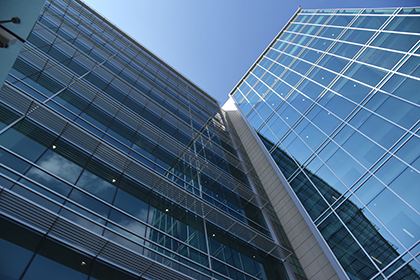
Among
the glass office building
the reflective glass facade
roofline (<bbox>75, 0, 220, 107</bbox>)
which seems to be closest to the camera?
the glass office building

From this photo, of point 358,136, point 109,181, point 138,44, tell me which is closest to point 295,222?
point 358,136

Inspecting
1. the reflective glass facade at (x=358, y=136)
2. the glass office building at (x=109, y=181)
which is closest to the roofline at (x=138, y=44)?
the glass office building at (x=109, y=181)

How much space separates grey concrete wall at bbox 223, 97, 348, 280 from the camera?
44.0ft

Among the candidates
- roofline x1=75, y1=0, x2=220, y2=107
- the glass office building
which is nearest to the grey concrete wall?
the glass office building

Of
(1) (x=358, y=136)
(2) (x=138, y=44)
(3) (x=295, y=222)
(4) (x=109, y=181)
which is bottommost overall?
(4) (x=109, y=181)

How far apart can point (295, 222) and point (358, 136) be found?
6.00 metres

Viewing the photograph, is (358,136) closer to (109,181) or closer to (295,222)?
(295,222)

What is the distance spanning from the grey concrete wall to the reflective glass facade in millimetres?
420

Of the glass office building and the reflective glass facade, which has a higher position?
the reflective glass facade

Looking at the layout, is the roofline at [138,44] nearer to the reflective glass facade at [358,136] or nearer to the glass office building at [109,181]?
the glass office building at [109,181]

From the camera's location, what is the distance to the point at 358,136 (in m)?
14.6

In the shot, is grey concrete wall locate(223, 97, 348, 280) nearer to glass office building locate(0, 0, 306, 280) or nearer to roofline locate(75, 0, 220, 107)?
glass office building locate(0, 0, 306, 280)

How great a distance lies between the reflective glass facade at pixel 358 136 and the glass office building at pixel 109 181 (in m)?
3.14

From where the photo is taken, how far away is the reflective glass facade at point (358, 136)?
459 inches
